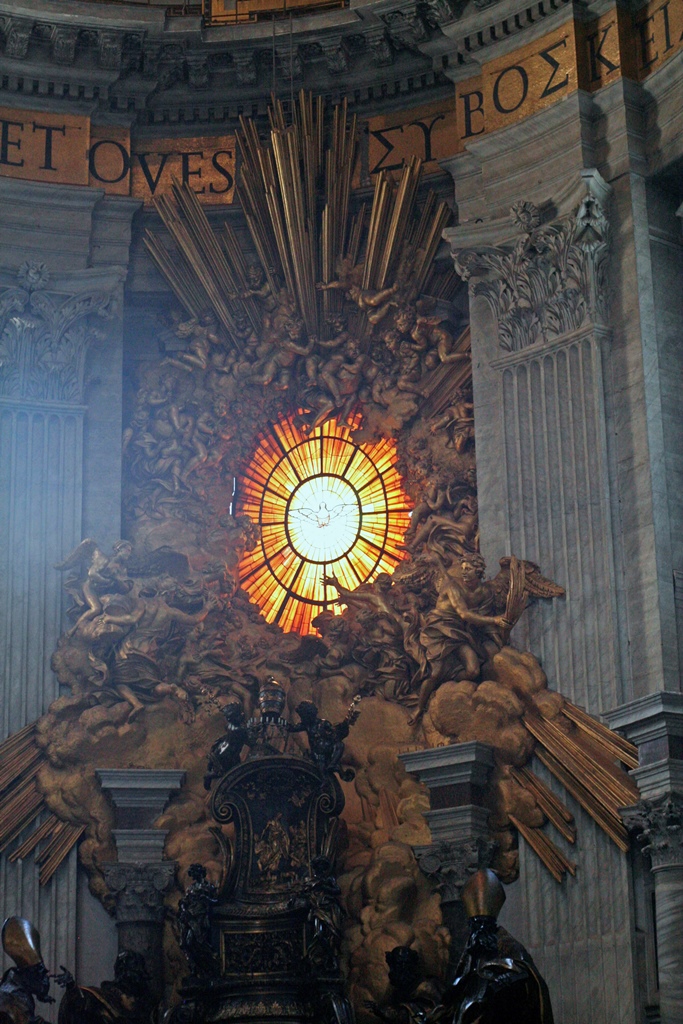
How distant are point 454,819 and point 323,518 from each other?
148 inches

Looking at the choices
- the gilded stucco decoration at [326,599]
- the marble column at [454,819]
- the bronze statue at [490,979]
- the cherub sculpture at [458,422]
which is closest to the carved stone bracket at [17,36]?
the gilded stucco decoration at [326,599]

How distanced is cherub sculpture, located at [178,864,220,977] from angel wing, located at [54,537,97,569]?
10.2ft

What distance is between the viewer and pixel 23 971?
13.9 meters

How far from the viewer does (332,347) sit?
17.8 m

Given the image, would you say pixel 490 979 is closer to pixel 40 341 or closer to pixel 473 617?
pixel 473 617

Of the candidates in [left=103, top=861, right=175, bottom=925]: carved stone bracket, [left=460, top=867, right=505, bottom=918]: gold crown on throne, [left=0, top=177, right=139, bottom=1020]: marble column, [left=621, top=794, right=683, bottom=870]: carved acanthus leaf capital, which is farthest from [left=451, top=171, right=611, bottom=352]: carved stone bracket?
[left=103, top=861, right=175, bottom=925]: carved stone bracket

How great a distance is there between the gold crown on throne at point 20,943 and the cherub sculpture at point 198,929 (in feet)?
3.74

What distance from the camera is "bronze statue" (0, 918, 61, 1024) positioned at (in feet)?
44.9

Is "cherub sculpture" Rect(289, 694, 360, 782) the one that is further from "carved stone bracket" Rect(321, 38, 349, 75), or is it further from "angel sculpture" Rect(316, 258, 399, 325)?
"carved stone bracket" Rect(321, 38, 349, 75)

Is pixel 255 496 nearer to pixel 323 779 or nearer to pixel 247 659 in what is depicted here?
pixel 247 659

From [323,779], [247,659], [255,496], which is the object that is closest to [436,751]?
[323,779]

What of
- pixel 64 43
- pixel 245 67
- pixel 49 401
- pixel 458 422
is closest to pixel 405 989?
pixel 458 422

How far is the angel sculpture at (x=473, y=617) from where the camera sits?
15477mm

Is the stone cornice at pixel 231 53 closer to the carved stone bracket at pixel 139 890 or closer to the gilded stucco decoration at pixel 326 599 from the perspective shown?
the gilded stucco decoration at pixel 326 599
